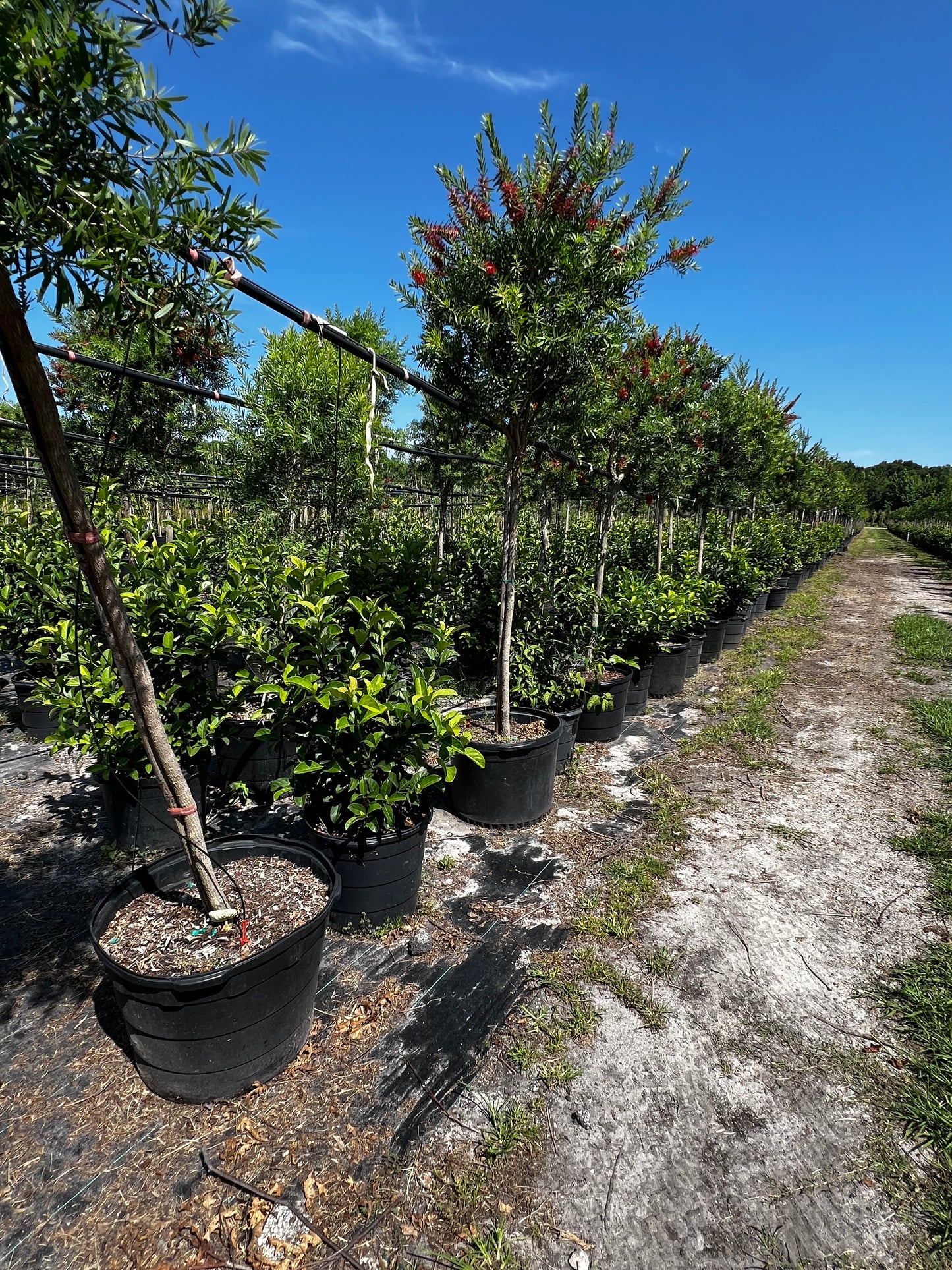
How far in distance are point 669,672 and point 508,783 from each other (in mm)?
3337

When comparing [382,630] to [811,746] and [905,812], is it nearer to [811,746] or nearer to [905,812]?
[905,812]

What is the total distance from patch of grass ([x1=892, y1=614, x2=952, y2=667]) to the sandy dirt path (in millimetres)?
4858

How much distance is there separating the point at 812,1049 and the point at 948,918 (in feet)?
4.25

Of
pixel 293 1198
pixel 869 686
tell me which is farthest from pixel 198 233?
pixel 869 686

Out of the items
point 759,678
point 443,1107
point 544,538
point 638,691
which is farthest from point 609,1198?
point 759,678

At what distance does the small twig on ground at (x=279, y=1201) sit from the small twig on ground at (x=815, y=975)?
1998 mm

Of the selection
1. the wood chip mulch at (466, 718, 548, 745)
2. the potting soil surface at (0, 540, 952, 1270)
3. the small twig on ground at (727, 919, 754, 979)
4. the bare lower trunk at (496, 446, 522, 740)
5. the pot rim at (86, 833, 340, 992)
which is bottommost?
the small twig on ground at (727, 919, 754, 979)

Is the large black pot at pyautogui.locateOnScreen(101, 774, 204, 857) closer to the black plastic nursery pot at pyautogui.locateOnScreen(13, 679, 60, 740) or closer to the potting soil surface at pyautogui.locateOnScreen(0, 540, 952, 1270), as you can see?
the potting soil surface at pyautogui.locateOnScreen(0, 540, 952, 1270)

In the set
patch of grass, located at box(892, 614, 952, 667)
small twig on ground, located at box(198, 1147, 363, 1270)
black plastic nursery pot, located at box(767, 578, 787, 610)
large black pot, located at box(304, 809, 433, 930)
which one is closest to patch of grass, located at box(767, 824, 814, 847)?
large black pot, located at box(304, 809, 433, 930)

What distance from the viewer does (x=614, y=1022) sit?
7.43 ft

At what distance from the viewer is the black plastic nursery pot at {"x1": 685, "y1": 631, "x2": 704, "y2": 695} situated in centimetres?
657

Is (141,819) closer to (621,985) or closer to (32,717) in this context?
(32,717)

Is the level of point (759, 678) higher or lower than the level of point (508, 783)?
lower

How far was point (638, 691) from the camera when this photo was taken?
5.68 meters
